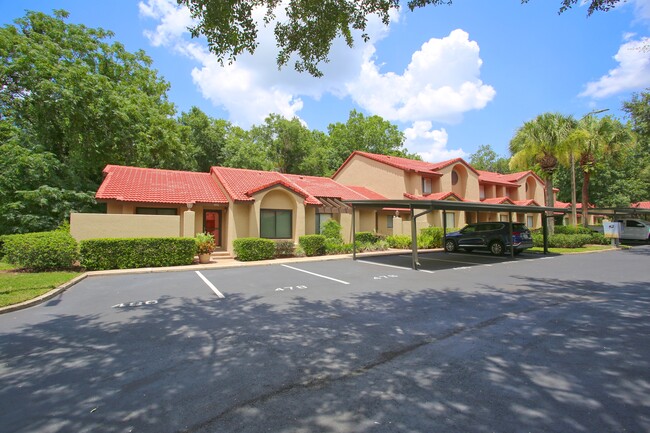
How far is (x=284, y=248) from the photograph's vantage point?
17.8m

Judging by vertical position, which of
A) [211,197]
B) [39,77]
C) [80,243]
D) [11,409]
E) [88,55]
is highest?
[88,55]

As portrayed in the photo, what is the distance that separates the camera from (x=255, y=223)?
1802 centimetres

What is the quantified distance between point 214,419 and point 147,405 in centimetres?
82

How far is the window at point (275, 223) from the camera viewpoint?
18.7 metres

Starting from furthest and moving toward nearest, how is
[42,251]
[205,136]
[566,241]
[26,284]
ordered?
[205,136] → [566,241] → [42,251] → [26,284]

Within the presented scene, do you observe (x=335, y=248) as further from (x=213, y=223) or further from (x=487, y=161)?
(x=487, y=161)

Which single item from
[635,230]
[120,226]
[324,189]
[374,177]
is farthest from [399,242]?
Answer: [635,230]

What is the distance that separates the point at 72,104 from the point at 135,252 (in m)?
11.2

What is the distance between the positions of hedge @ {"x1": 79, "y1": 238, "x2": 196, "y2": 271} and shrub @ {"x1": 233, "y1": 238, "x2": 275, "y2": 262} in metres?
2.17

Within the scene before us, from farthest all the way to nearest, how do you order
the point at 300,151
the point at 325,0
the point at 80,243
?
the point at 300,151
the point at 80,243
the point at 325,0

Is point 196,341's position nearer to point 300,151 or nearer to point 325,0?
point 325,0

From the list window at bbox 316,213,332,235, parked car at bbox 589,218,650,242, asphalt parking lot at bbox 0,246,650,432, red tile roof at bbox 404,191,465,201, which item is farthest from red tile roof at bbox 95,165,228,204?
parked car at bbox 589,218,650,242

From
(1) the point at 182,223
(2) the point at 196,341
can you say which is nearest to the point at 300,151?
(1) the point at 182,223

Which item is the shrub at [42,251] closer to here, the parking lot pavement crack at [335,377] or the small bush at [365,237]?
the parking lot pavement crack at [335,377]
